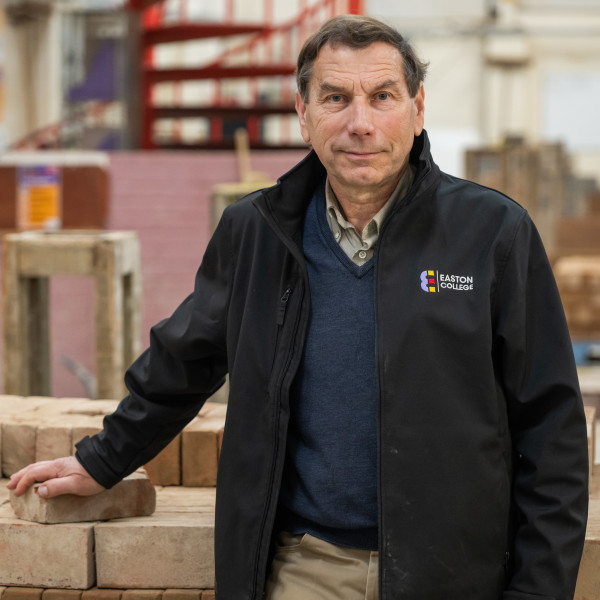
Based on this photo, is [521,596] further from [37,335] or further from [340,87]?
[37,335]

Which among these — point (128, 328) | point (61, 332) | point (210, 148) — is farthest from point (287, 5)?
point (128, 328)

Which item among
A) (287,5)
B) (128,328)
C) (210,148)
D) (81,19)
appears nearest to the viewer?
(128,328)

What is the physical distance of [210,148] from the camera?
968cm

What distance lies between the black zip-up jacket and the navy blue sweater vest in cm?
5

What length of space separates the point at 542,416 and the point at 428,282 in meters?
0.37

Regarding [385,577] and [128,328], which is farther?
[128,328]

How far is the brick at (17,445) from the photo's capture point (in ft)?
10.1

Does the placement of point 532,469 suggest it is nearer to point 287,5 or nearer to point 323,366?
point 323,366

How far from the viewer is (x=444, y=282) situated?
81.6 inches

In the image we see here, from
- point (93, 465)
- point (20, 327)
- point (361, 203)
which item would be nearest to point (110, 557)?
point (93, 465)

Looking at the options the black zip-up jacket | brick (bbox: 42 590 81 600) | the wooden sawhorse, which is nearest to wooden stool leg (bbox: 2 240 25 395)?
the wooden sawhorse

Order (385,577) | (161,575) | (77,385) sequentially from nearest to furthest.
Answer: (385,577) → (161,575) → (77,385)

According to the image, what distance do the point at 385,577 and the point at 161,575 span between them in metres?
0.89

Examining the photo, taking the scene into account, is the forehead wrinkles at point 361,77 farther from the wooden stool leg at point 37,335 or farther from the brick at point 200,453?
the wooden stool leg at point 37,335
